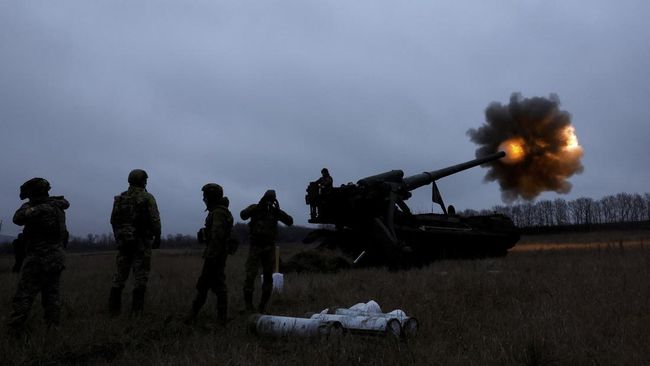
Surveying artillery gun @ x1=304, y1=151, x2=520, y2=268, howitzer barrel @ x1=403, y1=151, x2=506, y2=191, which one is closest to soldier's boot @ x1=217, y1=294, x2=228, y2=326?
artillery gun @ x1=304, y1=151, x2=520, y2=268

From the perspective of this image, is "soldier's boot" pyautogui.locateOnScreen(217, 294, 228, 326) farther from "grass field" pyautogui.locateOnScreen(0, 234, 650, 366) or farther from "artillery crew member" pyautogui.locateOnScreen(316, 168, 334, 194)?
"artillery crew member" pyautogui.locateOnScreen(316, 168, 334, 194)

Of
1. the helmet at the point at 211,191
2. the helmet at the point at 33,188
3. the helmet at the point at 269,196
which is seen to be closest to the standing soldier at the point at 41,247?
the helmet at the point at 33,188

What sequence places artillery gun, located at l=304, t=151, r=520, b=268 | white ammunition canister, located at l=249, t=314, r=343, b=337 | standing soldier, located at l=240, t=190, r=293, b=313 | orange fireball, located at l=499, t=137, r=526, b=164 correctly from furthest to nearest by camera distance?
1. orange fireball, located at l=499, t=137, r=526, b=164
2. artillery gun, located at l=304, t=151, r=520, b=268
3. standing soldier, located at l=240, t=190, r=293, b=313
4. white ammunition canister, located at l=249, t=314, r=343, b=337

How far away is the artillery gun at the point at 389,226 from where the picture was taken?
1280cm

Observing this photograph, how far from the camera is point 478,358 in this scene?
3.96 meters

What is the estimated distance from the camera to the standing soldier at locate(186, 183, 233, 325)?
5.86 m

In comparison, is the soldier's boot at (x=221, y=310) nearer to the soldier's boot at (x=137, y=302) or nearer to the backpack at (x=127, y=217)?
the soldier's boot at (x=137, y=302)

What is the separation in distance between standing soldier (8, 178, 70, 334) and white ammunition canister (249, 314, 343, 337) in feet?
7.44

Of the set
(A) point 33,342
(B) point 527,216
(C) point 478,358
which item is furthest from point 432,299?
(B) point 527,216

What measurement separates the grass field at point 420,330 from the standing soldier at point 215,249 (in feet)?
0.88

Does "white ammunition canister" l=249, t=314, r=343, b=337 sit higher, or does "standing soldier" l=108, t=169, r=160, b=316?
"standing soldier" l=108, t=169, r=160, b=316

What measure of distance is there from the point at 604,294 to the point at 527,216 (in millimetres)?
79930

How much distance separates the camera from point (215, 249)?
600cm

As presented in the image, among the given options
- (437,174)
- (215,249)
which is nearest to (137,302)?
(215,249)
